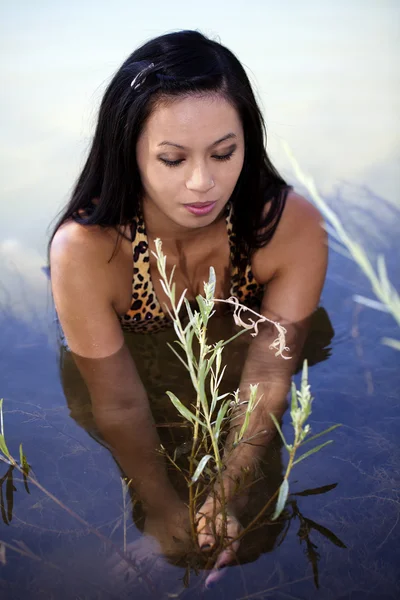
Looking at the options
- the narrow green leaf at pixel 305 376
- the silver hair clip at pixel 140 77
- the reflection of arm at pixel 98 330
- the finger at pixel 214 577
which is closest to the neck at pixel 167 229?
the reflection of arm at pixel 98 330

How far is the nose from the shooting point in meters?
2.39

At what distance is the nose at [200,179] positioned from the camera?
2389 millimetres

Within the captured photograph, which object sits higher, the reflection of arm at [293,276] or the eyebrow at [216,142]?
the eyebrow at [216,142]

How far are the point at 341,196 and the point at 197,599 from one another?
2.89 meters

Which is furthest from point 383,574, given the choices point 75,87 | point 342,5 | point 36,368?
point 342,5

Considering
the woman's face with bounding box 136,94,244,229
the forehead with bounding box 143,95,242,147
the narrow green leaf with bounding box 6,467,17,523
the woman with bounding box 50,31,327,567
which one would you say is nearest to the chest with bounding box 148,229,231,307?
the woman with bounding box 50,31,327,567

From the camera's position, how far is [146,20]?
671 centimetres

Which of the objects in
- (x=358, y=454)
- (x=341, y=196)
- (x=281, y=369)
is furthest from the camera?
(x=341, y=196)

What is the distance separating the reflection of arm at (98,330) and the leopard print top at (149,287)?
0.12 metres

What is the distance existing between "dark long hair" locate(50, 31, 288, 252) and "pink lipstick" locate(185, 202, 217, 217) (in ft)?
0.84

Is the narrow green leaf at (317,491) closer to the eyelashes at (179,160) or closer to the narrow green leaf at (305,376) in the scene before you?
the narrow green leaf at (305,376)

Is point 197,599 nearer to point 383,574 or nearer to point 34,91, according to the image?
point 383,574

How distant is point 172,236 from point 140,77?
683 mm

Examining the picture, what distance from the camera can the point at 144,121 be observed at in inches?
95.7
